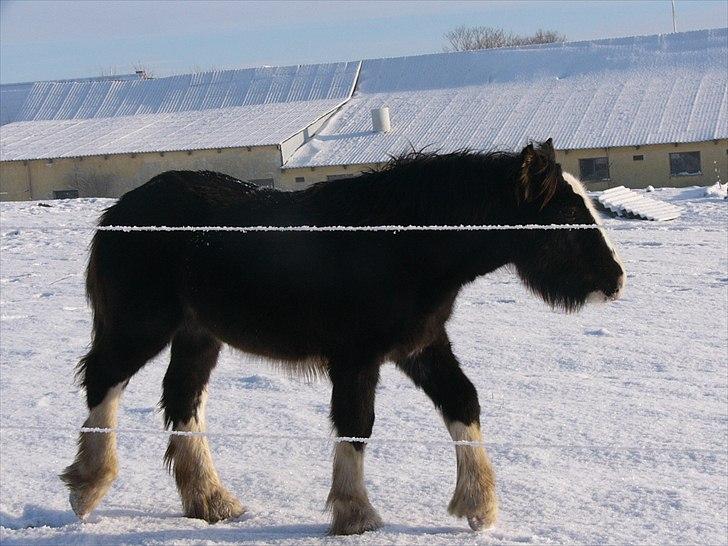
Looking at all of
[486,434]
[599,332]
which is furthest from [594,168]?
[486,434]

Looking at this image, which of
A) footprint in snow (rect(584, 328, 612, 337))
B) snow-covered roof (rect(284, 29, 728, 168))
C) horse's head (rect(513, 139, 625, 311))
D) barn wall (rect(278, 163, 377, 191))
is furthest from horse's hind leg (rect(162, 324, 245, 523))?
barn wall (rect(278, 163, 377, 191))

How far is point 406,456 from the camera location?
5.79 m

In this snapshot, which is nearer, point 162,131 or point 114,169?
point 114,169

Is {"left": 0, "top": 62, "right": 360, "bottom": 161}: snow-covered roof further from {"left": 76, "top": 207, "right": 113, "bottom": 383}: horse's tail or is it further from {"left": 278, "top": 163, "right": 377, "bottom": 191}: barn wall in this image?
{"left": 76, "top": 207, "right": 113, "bottom": 383}: horse's tail

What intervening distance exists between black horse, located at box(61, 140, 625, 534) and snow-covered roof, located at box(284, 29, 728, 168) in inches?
1142

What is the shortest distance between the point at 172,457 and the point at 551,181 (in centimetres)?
244

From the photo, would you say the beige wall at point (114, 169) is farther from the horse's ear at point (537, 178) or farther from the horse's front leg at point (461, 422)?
the horse's ear at point (537, 178)

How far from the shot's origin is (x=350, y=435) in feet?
14.9

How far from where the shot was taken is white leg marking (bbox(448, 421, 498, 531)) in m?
4.63

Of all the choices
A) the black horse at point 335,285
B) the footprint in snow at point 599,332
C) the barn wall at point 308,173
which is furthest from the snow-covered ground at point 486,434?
the barn wall at point 308,173

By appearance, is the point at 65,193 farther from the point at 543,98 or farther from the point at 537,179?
the point at 537,179

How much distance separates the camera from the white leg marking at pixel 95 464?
16.5ft

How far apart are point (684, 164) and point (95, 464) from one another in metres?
33.0

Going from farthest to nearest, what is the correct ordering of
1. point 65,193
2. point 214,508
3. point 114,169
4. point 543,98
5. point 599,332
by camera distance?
1. point 65,193
2. point 543,98
3. point 114,169
4. point 599,332
5. point 214,508
